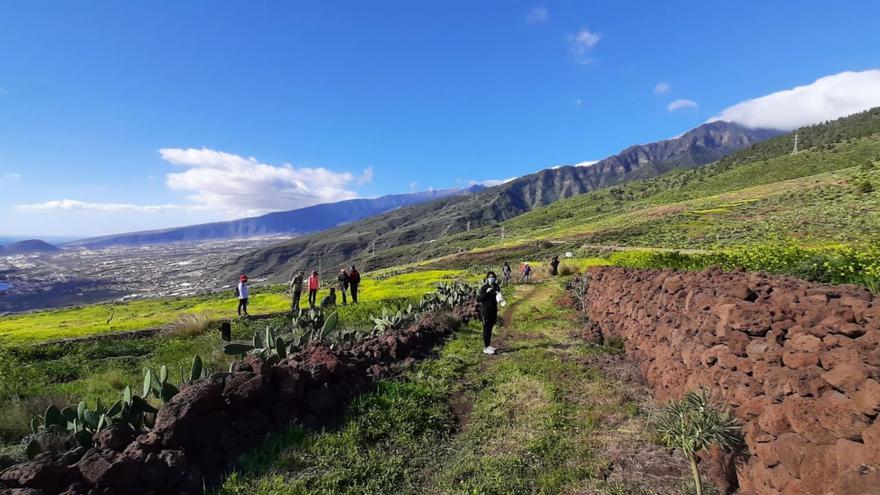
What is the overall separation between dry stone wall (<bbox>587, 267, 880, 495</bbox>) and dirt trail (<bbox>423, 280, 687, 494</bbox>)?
77 centimetres

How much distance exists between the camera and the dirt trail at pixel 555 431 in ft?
17.6

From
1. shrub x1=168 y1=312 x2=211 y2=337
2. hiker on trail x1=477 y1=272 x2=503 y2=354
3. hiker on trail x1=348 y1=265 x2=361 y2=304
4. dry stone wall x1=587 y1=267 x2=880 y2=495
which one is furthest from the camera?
hiker on trail x1=348 y1=265 x2=361 y2=304

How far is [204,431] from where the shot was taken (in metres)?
5.77

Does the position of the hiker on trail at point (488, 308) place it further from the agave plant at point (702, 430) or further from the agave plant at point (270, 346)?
the agave plant at point (702, 430)

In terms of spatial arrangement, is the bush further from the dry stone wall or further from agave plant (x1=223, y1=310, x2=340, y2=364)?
agave plant (x1=223, y1=310, x2=340, y2=364)

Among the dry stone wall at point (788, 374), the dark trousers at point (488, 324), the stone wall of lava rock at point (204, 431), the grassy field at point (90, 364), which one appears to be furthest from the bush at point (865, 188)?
the stone wall of lava rock at point (204, 431)

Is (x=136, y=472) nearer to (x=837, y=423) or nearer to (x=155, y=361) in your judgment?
(x=837, y=423)

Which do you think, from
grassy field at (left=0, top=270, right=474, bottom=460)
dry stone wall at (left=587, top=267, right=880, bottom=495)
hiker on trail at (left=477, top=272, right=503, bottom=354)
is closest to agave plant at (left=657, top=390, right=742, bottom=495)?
dry stone wall at (left=587, top=267, right=880, bottom=495)

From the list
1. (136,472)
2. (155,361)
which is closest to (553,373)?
(136,472)

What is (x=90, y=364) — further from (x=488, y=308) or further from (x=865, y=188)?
(x=865, y=188)

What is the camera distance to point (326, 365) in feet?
25.8

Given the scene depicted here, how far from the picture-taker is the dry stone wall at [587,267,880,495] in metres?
3.60

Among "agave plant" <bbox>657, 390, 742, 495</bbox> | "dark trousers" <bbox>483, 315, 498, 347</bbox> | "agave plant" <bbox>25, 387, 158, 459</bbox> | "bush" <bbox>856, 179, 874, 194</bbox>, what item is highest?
"bush" <bbox>856, 179, 874, 194</bbox>

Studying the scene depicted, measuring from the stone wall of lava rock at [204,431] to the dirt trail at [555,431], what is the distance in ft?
7.47
